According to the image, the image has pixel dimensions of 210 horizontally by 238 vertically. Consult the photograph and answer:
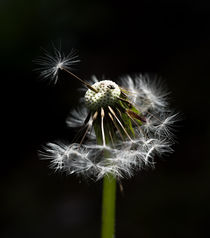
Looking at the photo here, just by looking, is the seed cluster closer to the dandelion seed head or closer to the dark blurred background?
the dandelion seed head

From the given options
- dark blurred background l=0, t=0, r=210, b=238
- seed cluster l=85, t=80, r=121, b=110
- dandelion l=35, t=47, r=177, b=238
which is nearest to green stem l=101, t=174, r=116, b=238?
dandelion l=35, t=47, r=177, b=238

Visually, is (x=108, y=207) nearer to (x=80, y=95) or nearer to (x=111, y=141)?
(x=111, y=141)

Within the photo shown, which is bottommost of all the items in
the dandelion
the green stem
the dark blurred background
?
the green stem

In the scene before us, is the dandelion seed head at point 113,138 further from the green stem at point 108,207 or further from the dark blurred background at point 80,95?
the dark blurred background at point 80,95

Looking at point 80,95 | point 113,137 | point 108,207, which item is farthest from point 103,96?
point 80,95

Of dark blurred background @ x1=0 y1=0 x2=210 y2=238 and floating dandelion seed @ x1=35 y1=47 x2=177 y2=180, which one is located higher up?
dark blurred background @ x1=0 y1=0 x2=210 y2=238

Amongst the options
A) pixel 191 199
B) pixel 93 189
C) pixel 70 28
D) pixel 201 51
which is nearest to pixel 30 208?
pixel 93 189
